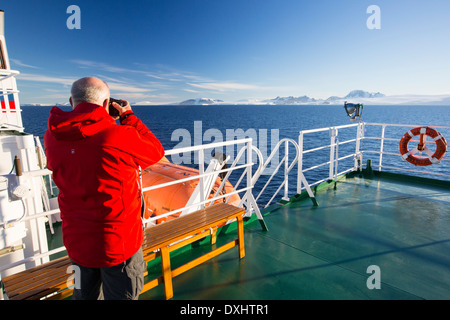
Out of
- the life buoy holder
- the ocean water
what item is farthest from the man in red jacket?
the ocean water

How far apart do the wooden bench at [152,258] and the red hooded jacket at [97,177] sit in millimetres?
663

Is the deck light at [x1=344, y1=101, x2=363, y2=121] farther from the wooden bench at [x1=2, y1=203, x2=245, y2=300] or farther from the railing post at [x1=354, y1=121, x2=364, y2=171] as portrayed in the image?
the wooden bench at [x1=2, y1=203, x2=245, y2=300]

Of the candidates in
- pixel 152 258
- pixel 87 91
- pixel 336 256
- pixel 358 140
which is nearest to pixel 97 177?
pixel 87 91

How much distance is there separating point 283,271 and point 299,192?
7.09 ft

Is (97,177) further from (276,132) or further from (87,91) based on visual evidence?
(276,132)

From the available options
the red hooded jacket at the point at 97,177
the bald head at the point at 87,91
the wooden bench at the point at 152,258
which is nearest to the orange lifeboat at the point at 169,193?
the wooden bench at the point at 152,258

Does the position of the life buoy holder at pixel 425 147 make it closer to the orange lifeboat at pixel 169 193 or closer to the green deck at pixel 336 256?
the green deck at pixel 336 256

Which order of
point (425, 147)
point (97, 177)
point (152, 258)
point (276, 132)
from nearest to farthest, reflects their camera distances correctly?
point (97, 177) → point (152, 258) → point (425, 147) → point (276, 132)

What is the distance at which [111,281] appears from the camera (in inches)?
59.5

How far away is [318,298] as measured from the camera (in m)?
2.47

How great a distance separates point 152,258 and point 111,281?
852mm

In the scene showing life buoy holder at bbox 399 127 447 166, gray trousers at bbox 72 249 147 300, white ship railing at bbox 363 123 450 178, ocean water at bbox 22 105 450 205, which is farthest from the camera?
ocean water at bbox 22 105 450 205

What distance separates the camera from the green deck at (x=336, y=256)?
2.58 meters

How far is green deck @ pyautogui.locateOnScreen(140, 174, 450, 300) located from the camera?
2.58 metres
